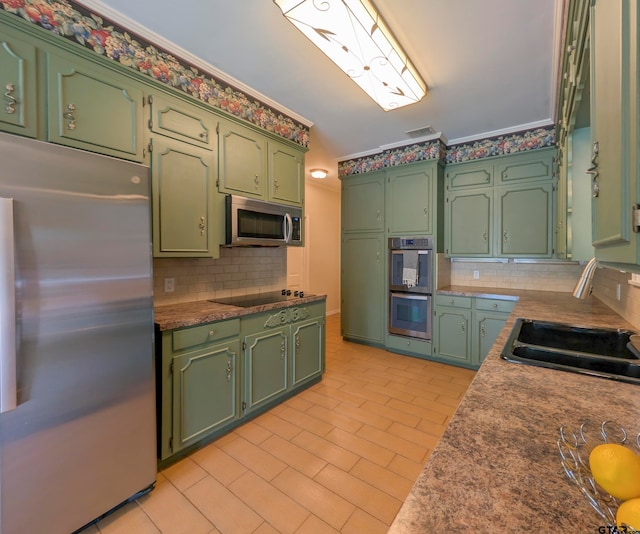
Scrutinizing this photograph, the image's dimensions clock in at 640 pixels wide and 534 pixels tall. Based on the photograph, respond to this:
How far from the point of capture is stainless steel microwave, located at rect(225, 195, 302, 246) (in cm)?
233

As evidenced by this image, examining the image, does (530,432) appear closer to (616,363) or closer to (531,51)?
(616,363)

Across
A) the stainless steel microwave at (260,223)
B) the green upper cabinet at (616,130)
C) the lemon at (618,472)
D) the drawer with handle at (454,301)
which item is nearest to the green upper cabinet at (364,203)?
the drawer with handle at (454,301)

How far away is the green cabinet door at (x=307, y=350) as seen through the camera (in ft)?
8.69

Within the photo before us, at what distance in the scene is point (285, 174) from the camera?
287 cm

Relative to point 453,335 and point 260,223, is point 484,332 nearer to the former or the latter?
point 453,335

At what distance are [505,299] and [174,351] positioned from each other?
10.2ft

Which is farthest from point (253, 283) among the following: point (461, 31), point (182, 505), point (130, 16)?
point (461, 31)

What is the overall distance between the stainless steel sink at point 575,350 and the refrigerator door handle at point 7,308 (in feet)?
6.25

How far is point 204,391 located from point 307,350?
104 cm

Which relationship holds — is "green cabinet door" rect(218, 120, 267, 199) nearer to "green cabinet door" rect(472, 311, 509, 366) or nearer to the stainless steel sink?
the stainless steel sink

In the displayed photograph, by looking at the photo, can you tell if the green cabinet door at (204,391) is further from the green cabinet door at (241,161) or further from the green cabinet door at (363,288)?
the green cabinet door at (363,288)

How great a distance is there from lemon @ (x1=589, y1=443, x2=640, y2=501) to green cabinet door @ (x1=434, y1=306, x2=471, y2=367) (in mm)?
3114

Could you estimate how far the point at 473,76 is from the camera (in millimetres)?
2295

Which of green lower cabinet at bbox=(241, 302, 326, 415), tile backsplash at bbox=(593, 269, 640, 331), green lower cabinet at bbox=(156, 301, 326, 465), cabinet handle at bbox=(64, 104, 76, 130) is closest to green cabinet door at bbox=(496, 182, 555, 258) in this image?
tile backsplash at bbox=(593, 269, 640, 331)
